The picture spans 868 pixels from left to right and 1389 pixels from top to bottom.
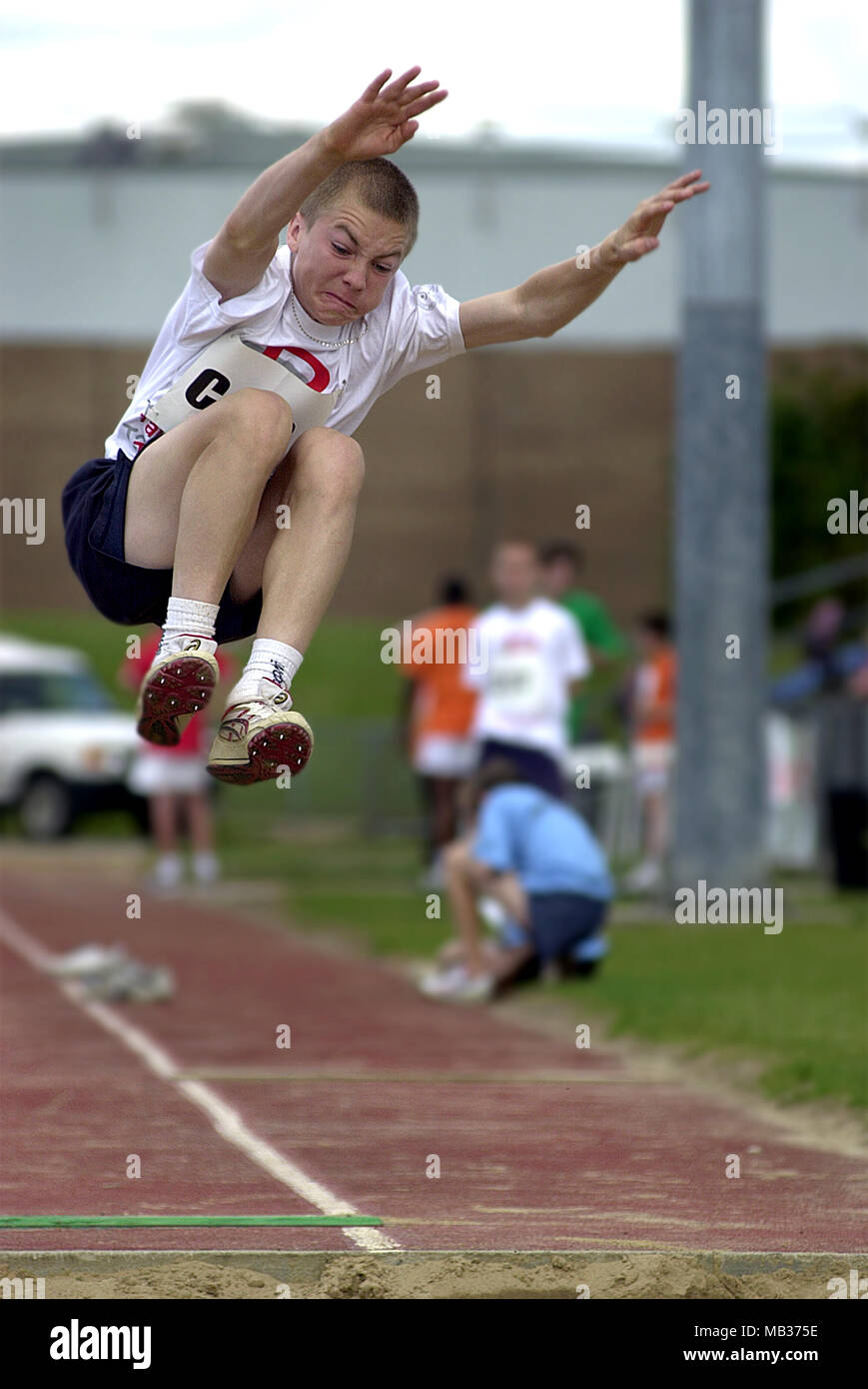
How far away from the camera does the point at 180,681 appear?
5207 mm

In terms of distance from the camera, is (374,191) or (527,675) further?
(527,675)

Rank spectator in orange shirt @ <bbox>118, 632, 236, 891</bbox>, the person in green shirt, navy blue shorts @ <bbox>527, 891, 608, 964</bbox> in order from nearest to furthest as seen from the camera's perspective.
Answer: navy blue shorts @ <bbox>527, 891, 608, 964</bbox> < the person in green shirt < spectator in orange shirt @ <bbox>118, 632, 236, 891</bbox>

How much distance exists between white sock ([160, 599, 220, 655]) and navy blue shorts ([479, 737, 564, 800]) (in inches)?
247

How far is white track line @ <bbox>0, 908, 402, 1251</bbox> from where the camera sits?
5.27 metres

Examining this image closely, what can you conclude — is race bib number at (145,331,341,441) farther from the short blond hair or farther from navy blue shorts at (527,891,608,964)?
navy blue shorts at (527,891,608,964)

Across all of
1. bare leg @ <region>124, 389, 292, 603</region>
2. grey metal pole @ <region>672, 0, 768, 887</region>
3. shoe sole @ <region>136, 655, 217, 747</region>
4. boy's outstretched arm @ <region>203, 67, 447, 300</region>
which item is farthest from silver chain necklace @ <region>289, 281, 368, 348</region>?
grey metal pole @ <region>672, 0, 768, 887</region>

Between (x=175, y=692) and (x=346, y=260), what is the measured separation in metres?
1.21

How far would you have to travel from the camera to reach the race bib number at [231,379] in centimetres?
527

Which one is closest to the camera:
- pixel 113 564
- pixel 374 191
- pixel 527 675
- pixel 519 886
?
pixel 374 191

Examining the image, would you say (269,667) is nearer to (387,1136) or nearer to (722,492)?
(387,1136)

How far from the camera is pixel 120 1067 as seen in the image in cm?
830

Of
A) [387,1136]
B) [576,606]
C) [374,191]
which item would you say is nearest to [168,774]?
[576,606]

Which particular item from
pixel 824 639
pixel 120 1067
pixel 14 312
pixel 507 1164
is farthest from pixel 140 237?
pixel 507 1164

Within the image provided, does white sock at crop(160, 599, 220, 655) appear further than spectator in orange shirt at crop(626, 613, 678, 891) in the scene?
No
